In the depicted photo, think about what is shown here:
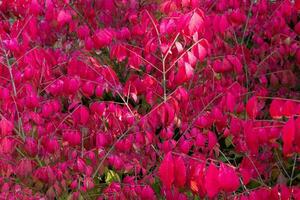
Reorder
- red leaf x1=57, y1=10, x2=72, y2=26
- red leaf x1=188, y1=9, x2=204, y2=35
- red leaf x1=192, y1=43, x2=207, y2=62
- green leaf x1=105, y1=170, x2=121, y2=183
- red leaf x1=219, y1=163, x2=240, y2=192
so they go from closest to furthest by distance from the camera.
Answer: red leaf x1=219, y1=163, x2=240, y2=192 < red leaf x1=188, y1=9, x2=204, y2=35 < red leaf x1=192, y1=43, x2=207, y2=62 < red leaf x1=57, y1=10, x2=72, y2=26 < green leaf x1=105, y1=170, x2=121, y2=183

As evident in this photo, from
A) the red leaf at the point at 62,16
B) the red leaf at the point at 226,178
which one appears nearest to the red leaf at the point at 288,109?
the red leaf at the point at 226,178

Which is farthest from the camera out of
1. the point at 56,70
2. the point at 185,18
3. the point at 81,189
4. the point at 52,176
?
the point at 56,70

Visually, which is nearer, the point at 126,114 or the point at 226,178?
the point at 226,178

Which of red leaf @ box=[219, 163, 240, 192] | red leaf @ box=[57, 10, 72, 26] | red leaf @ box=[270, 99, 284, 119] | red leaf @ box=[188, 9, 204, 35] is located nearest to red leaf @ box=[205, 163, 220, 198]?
red leaf @ box=[219, 163, 240, 192]

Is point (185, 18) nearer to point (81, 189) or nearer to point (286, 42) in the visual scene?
point (81, 189)

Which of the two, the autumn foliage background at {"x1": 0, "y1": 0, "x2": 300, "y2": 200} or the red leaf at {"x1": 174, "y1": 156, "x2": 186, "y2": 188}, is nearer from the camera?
the red leaf at {"x1": 174, "y1": 156, "x2": 186, "y2": 188}

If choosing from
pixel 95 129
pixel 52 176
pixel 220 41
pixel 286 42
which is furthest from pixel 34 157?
pixel 286 42

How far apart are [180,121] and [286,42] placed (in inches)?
45.8

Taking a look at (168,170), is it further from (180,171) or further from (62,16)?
(62,16)

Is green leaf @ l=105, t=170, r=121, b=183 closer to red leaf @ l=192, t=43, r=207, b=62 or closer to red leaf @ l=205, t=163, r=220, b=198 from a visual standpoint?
red leaf @ l=192, t=43, r=207, b=62

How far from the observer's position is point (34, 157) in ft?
9.98

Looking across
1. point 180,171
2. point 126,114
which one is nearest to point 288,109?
point 180,171

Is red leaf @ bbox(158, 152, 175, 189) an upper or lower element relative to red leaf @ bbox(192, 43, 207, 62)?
lower

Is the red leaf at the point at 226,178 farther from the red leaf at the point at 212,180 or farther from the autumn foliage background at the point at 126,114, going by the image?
the autumn foliage background at the point at 126,114
